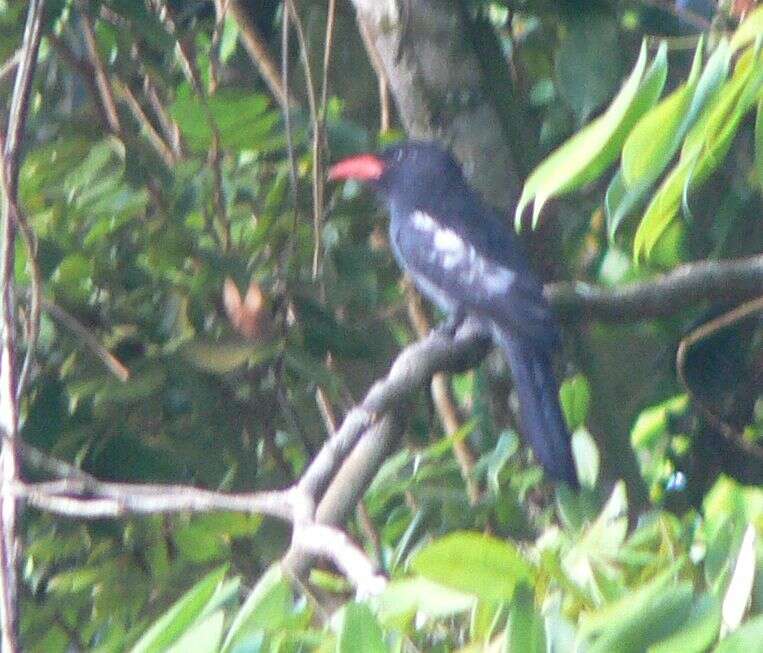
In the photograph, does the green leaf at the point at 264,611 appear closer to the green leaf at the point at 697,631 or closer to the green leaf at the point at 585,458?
the green leaf at the point at 697,631

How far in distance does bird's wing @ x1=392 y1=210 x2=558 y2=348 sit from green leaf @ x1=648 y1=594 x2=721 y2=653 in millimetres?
1574

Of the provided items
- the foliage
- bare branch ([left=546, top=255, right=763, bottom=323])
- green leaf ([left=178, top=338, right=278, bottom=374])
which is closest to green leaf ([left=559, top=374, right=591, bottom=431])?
the foliage

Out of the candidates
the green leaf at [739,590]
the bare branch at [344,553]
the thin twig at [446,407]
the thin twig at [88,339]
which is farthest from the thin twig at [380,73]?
the green leaf at [739,590]

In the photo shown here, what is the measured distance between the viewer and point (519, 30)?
9.76 feet

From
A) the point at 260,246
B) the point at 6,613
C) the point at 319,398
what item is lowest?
the point at 319,398

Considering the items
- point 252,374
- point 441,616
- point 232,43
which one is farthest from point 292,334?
point 441,616

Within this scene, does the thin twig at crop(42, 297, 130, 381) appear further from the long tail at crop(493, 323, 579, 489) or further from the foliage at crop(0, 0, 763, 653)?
the long tail at crop(493, 323, 579, 489)

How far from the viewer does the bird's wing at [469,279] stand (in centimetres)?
255

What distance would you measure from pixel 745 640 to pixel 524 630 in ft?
0.47

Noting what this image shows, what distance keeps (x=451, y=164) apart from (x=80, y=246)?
0.77 meters

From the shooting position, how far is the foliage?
7.64 feet

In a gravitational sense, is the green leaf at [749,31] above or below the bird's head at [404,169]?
above

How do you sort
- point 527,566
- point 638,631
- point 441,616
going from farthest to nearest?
1. point 441,616
2. point 527,566
3. point 638,631

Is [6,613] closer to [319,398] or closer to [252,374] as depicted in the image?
[252,374]
